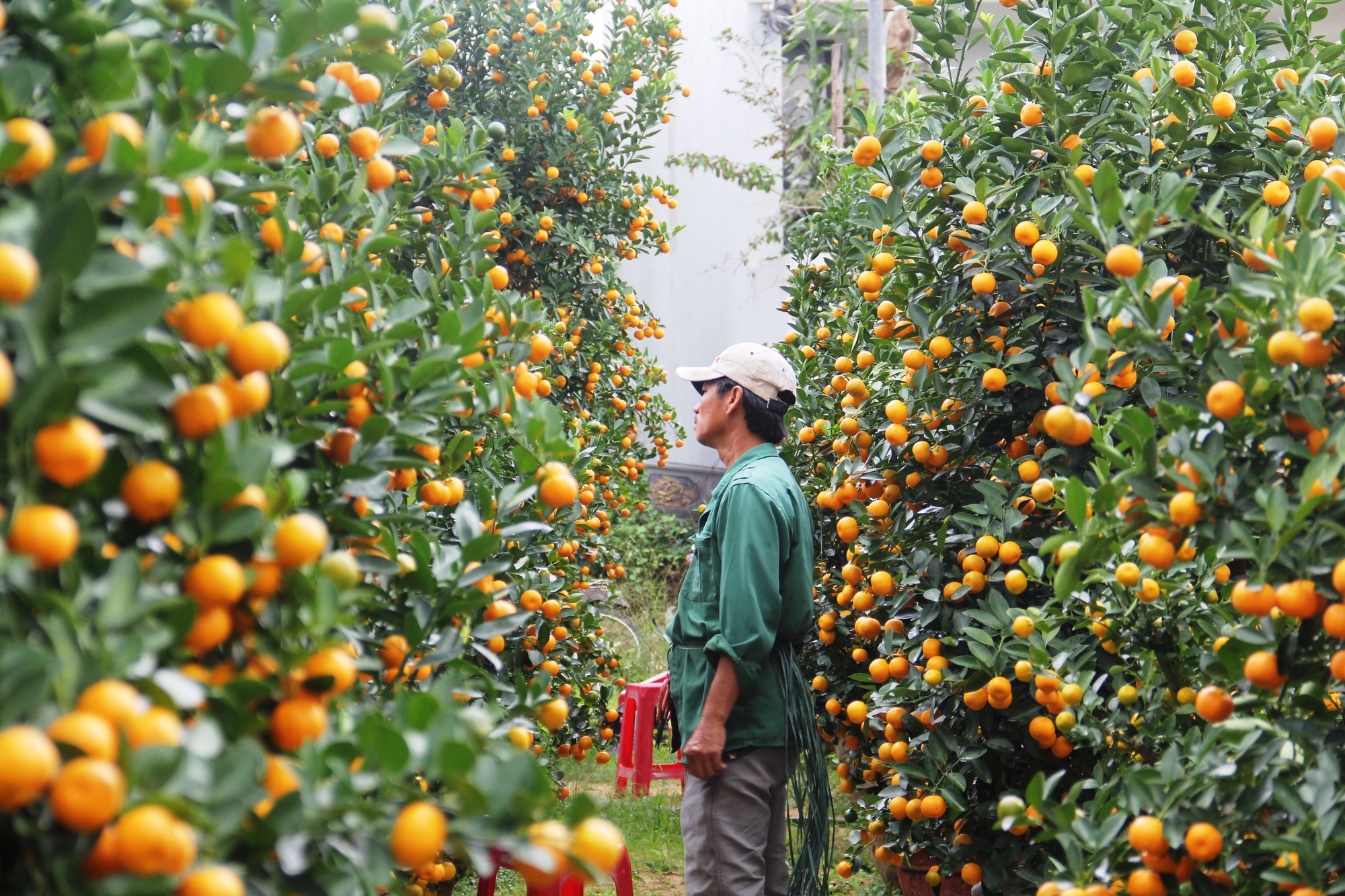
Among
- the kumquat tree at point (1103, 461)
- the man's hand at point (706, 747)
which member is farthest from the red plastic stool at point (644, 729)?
the man's hand at point (706, 747)

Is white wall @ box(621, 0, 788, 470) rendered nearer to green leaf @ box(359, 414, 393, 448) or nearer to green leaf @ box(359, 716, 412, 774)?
green leaf @ box(359, 414, 393, 448)

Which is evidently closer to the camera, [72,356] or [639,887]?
[72,356]

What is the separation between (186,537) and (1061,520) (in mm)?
1868

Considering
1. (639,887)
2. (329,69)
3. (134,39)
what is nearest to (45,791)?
(134,39)

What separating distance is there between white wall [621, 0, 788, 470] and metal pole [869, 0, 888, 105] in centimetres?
246

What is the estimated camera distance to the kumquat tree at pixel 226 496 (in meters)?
0.63

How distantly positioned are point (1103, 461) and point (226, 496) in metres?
1.27

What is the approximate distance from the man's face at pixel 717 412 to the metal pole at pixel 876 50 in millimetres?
3622

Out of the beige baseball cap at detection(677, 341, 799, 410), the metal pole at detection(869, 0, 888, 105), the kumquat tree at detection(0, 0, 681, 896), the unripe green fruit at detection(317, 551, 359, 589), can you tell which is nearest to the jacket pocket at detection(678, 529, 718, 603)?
the beige baseball cap at detection(677, 341, 799, 410)

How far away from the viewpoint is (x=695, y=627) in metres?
2.64

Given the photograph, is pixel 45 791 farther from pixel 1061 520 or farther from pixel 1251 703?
pixel 1061 520

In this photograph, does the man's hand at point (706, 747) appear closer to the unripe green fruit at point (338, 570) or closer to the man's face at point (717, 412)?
the man's face at point (717, 412)

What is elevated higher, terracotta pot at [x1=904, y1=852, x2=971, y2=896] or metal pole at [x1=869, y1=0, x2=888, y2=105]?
metal pole at [x1=869, y1=0, x2=888, y2=105]

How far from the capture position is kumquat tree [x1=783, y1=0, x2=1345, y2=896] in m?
1.13
